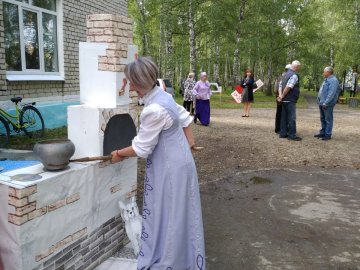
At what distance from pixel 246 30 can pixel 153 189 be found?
79.7 feet

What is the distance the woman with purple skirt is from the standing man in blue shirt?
324 centimetres

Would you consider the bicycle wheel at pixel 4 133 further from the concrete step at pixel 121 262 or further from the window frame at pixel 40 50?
the concrete step at pixel 121 262

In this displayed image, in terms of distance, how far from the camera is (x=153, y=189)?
8.83ft

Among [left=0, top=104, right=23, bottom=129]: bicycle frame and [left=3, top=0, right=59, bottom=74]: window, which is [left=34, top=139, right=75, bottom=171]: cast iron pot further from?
[left=3, top=0, right=59, bottom=74]: window

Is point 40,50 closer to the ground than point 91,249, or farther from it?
farther from it

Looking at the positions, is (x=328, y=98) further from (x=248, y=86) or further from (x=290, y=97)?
(x=248, y=86)

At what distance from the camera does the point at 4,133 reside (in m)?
7.26

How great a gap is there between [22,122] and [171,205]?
19.9 feet

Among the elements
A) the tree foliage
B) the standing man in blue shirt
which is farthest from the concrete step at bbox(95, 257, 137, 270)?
the tree foliage

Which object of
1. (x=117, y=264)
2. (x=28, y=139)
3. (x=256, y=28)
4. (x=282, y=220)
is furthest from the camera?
(x=256, y=28)

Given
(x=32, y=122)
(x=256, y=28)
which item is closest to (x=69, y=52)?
Answer: (x=32, y=122)

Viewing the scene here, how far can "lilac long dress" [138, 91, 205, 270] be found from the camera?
2609 millimetres

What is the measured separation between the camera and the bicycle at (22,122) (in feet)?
23.4

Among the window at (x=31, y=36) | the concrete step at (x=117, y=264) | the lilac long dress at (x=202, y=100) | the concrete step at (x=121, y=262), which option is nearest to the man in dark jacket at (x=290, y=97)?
the lilac long dress at (x=202, y=100)
